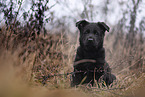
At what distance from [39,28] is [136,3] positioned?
5.30 m

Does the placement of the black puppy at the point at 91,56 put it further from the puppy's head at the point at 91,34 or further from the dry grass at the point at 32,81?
the dry grass at the point at 32,81

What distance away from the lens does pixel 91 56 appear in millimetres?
3807

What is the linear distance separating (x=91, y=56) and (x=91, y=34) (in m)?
0.54

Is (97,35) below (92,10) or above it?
below

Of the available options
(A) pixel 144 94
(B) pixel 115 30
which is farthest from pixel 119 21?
(A) pixel 144 94

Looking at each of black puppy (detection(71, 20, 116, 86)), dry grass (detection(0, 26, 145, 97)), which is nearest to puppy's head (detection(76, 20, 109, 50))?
black puppy (detection(71, 20, 116, 86))

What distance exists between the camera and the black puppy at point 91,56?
3629 millimetres

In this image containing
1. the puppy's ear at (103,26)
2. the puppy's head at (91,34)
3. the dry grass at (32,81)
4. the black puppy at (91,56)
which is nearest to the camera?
the dry grass at (32,81)

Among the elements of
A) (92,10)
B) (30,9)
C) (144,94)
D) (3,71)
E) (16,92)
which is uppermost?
(92,10)

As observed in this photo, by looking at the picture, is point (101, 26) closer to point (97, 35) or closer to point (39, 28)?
point (97, 35)

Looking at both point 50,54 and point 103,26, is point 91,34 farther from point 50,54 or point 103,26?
point 50,54

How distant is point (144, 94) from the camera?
191cm

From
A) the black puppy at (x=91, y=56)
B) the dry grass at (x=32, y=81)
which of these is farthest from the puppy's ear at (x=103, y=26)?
the dry grass at (x=32, y=81)

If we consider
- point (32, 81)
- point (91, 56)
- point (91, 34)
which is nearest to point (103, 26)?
point (91, 34)
